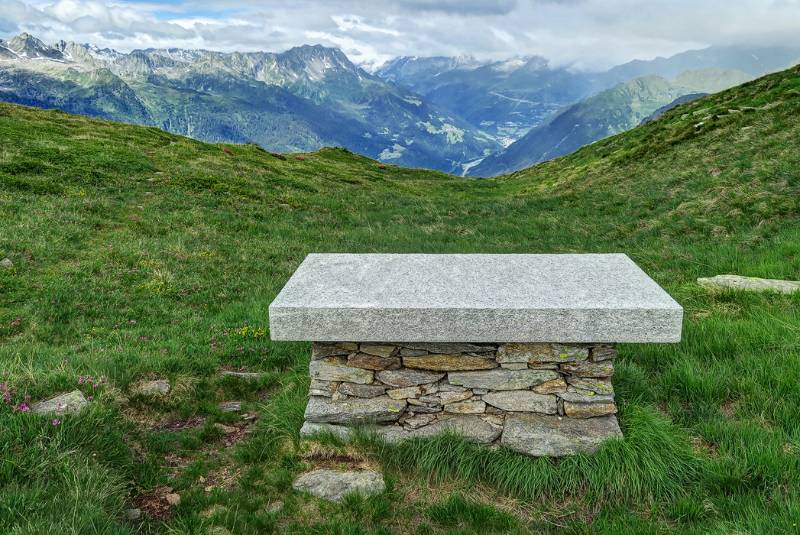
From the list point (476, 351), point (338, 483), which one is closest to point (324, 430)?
point (338, 483)

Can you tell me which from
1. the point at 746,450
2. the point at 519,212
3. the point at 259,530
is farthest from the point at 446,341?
the point at 519,212

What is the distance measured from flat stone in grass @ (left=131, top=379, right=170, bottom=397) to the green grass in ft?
0.34

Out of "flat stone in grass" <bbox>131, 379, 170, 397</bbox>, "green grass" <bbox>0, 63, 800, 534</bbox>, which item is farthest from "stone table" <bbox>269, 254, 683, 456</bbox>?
"flat stone in grass" <bbox>131, 379, 170, 397</bbox>

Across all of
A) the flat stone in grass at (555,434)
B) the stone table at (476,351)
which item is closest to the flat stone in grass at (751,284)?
the stone table at (476,351)

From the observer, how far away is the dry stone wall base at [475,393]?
495 cm

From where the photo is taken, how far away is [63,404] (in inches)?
194

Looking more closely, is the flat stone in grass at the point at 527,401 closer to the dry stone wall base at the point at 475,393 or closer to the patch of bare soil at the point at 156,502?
the dry stone wall base at the point at 475,393

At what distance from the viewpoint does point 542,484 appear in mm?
4691

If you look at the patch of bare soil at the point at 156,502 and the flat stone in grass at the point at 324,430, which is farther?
the flat stone in grass at the point at 324,430

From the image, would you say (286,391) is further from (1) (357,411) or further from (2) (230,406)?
(1) (357,411)

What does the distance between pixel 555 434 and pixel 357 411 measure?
2.03 metres

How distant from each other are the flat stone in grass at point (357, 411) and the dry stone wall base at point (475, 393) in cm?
1

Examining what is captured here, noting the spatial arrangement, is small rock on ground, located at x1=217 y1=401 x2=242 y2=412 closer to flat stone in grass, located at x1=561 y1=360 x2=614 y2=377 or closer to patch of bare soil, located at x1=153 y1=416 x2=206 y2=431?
patch of bare soil, located at x1=153 y1=416 x2=206 y2=431

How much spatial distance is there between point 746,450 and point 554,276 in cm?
242
